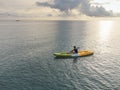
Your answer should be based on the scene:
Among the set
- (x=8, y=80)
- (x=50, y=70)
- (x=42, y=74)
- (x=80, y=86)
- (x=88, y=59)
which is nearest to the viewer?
(x=80, y=86)

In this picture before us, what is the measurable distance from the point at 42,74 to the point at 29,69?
17.0 ft

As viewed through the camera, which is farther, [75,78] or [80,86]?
[75,78]

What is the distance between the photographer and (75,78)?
37188 mm

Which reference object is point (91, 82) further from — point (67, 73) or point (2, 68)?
point (2, 68)

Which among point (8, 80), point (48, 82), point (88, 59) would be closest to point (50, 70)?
point (48, 82)

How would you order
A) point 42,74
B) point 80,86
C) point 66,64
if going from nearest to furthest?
point 80,86
point 42,74
point 66,64

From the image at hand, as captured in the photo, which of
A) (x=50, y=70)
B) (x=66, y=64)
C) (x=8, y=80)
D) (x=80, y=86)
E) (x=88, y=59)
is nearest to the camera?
(x=80, y=86)

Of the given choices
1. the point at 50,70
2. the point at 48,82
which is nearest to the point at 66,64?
the point at 50,70

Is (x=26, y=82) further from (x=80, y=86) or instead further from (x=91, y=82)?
(x=91, y=82)

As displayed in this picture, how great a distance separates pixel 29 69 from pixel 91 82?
1727cm

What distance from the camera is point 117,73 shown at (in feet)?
133

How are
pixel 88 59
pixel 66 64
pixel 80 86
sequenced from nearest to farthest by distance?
pixel 80 86, pixel 66 64, pixel 88 59

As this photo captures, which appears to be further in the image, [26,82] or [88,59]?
[88,59]

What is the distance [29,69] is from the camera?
42906 millimetres
